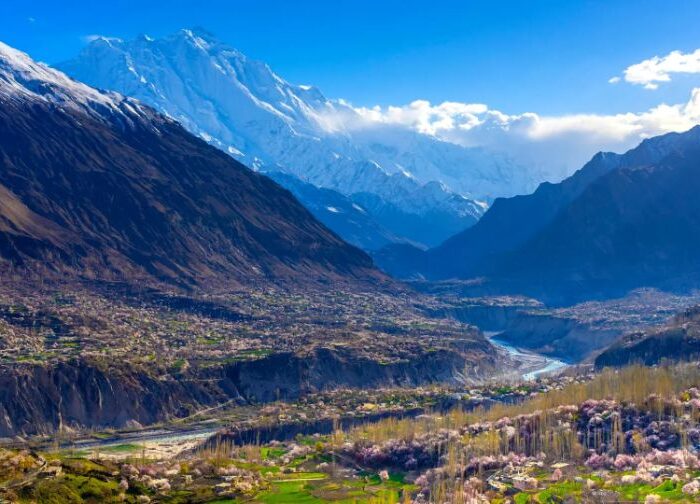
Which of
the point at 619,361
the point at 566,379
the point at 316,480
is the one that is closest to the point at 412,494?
the point at 316,480

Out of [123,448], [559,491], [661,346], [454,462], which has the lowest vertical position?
[559,491]

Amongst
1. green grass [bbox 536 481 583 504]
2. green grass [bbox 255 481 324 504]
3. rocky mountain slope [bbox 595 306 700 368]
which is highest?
rocky mountain slope [bbox 595 306 700 368]

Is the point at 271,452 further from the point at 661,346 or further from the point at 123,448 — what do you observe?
the point at 661,346

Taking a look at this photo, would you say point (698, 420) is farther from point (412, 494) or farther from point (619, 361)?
point (619, 361)

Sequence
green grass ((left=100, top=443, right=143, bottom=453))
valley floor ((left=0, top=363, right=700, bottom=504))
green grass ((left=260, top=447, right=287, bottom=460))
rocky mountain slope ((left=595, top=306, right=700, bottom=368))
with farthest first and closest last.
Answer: rocky mountain slope ((left=595, top=306, right=700, bottom=368)), green grass ((left=100, top=443, right=143, bottom=453)), green grass ((left=260, top=447, right=287, bottom=460)), valley floor ((left=0, top=363, right=700, bottom=504))

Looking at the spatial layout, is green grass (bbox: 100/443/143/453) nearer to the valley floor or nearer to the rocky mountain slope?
the valley floor

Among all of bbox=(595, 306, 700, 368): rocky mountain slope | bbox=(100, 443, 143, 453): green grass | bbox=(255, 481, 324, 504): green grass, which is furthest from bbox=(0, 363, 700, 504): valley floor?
bbox=(595, 306, 700, 368): rocky mountain slope

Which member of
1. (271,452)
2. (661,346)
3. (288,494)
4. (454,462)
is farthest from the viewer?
(661,346)

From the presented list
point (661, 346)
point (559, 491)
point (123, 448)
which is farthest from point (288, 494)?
point (661, 346)

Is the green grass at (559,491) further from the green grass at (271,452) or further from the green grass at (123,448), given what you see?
the green grass at (123,448)

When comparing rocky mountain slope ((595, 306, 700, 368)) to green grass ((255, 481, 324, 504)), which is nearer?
green grass ((255, 481, 324, 504))

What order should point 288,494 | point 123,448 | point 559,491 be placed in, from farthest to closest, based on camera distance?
point 123,448 → point 288,494 → point 559,491
